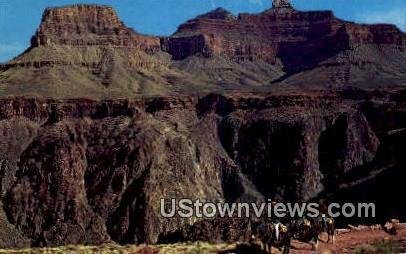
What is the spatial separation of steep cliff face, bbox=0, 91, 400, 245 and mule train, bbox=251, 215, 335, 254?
6730cm

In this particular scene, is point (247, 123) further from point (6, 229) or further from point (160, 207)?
point (6, 229)

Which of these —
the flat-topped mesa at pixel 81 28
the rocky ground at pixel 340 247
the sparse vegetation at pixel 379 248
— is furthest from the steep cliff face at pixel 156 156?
the sparse vegetation at pixel 379 248

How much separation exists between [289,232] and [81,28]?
524 feet

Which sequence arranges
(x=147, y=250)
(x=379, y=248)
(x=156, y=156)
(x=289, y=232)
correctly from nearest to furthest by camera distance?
(x=379, y=248) → (x=289, y=232) → (x=147, y=250) → (x=156, y=156)

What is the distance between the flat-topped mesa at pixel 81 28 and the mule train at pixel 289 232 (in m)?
143

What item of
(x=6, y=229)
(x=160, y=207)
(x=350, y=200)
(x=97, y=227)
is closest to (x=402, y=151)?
(x=350, y=200)

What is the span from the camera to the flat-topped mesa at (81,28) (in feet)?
589

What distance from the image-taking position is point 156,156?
11912 cm

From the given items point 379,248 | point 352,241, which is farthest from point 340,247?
point 379,248

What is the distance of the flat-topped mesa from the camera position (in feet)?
589

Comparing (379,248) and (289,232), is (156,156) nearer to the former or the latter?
(289,232)

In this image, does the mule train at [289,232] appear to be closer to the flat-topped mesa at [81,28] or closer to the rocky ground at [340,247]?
the rocky ground at [340,247]

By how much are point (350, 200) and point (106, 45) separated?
111080mm

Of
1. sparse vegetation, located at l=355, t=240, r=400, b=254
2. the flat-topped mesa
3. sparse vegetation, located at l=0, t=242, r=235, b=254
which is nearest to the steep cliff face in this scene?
the flat-topped mesa
